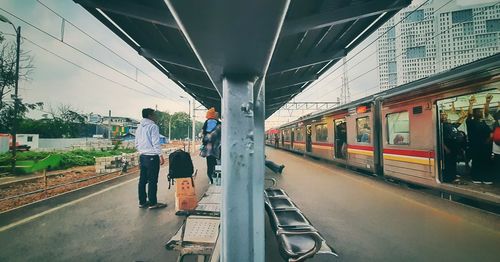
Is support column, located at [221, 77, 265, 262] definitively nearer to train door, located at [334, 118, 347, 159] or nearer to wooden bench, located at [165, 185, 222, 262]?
wooden bench, located at [165, 185, 222, 262]

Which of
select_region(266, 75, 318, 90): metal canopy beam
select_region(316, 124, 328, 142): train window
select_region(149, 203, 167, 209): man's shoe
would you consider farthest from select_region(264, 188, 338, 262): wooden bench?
select_region(316, 124, 328, 142): train window

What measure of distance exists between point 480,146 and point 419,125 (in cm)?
139

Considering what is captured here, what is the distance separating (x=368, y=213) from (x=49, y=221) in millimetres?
6027

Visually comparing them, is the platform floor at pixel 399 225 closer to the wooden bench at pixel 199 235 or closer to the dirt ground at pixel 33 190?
the wooden bench at pixel 199 235

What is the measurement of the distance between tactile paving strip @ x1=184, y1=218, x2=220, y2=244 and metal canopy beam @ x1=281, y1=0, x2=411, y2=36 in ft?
7.36

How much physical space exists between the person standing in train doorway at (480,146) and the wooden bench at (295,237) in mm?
5557

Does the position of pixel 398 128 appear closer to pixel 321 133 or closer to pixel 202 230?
pixel 321 133

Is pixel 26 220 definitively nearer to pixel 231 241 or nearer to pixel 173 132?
pixel 231 241

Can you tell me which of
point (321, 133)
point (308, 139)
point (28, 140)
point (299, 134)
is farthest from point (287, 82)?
point (28, 140)

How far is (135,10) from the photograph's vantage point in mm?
2367

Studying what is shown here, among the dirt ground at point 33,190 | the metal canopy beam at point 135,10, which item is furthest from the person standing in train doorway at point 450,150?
the dirt ground at point 33,190

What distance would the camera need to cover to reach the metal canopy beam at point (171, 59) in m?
3.18

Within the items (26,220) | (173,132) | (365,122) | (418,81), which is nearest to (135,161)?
(26,220)

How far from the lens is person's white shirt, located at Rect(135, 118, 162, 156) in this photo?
4.79m
